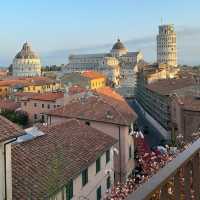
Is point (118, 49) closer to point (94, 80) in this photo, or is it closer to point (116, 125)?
point (94, 80)

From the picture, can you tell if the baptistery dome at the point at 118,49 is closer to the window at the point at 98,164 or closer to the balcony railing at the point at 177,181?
the window at the point at 98,164

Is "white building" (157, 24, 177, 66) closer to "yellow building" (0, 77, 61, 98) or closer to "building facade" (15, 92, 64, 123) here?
"yellow building" (0, 77, 61, 98)

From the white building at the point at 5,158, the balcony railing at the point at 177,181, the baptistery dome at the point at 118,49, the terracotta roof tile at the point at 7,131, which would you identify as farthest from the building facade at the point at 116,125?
the baptistery dome at the point at 118,49

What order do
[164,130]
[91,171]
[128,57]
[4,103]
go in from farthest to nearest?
[128,57], [4,103], [164,130], [91,171]

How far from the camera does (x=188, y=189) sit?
2186mm

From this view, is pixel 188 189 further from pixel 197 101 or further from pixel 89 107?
pixel 197 101

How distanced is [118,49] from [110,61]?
20224 millimetres

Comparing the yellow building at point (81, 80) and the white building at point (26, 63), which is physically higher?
the white building at point (26, 63)

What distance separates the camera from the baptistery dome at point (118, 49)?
14662 cm

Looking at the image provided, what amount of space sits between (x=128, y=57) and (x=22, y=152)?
440ft

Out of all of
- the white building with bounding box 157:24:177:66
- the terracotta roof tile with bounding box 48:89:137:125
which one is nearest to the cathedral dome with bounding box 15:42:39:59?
the white building with bounding box 157:24:177:66

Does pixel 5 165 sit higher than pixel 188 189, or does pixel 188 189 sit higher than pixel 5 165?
pixel 188 189

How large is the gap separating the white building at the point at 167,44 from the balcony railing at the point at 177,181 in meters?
125

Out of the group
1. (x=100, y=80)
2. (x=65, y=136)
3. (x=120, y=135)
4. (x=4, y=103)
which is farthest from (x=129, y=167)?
(x=100, y=80)
